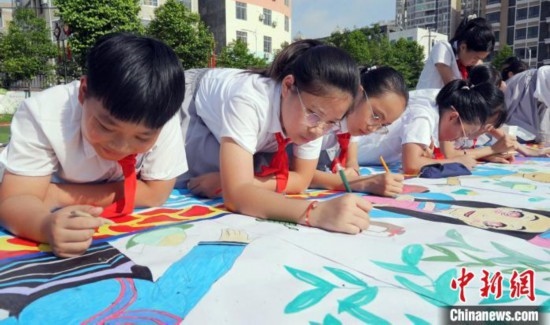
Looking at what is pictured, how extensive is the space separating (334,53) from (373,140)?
1034 mm

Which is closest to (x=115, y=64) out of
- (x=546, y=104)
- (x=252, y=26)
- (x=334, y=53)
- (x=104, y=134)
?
(x=104, y=134)

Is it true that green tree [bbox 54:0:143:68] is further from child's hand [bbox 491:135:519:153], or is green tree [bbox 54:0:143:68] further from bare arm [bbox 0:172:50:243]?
bare arm [bbox 0:172:50:243]

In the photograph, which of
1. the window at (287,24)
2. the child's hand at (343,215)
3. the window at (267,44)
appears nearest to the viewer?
the child's hand at (343,215)

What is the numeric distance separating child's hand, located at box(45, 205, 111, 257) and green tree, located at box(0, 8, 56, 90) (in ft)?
48.0

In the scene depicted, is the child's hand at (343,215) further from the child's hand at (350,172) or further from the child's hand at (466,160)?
the child's hand at (466,160)

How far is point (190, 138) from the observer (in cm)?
144

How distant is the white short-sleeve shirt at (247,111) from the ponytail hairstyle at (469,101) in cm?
89

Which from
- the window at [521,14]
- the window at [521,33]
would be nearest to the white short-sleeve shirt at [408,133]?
the window at [521,33]

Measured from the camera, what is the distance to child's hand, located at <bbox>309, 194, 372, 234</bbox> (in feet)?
2.87

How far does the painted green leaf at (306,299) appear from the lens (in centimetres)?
58

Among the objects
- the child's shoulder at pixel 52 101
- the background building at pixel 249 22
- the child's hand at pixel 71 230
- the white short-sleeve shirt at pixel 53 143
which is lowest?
the child's hand at pixel 71 230

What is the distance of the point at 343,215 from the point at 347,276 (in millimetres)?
210

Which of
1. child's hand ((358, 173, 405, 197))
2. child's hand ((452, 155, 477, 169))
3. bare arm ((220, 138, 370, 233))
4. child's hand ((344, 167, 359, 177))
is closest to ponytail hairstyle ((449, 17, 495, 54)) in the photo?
child's hand ((452, 155, 477, 169))

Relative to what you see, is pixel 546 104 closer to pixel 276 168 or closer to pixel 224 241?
pixel 276 168
